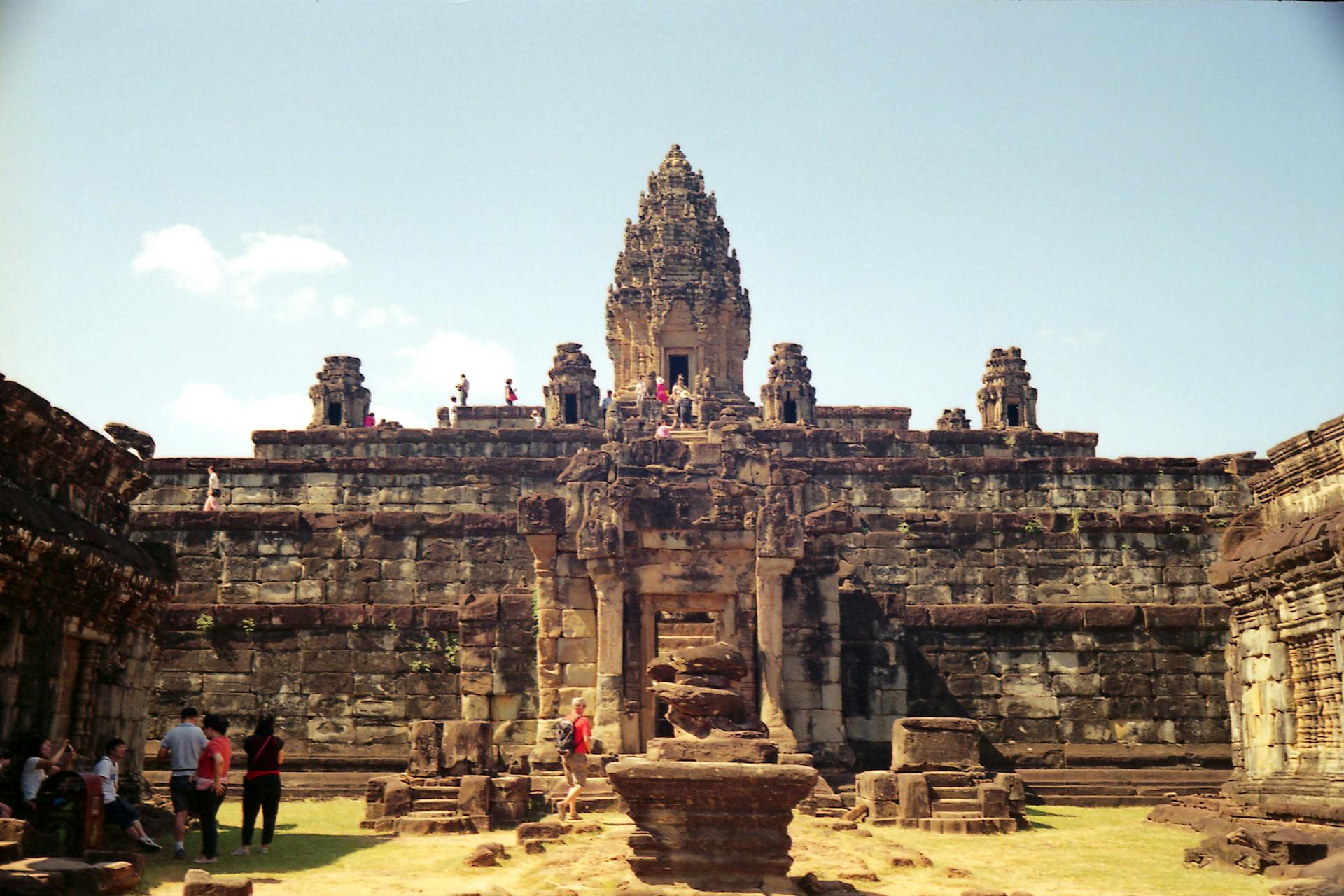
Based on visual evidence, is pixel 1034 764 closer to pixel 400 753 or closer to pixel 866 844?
pixel 866 844

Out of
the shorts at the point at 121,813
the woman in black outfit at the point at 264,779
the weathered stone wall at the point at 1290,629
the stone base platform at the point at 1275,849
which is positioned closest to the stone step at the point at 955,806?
the stone base platform at the point at 1275,849

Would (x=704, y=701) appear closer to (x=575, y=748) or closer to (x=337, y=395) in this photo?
(x=575, y=748)

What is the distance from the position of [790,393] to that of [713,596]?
57.7ft

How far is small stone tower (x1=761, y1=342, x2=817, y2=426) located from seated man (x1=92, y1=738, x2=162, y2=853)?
25.7 metres

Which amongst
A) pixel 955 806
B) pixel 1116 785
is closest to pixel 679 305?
pixel 1116 785

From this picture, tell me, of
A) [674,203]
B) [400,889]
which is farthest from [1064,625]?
[674,203]

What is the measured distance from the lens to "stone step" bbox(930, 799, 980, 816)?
18406mm

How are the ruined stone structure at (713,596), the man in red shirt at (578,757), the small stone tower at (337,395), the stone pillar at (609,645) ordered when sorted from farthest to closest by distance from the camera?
the small stone tower at (337,395), the ruined stone structure at (713,596), the stone pillar at (609,645), the man in red shirt at (578,757)

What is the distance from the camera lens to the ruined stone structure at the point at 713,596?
823 inches

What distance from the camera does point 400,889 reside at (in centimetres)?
1244

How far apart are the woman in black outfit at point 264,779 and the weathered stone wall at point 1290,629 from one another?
11.7m

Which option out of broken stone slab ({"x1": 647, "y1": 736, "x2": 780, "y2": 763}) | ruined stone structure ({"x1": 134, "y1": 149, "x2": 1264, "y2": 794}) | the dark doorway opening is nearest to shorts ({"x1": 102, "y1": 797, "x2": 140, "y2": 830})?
broken stone slab ({"x1": 647, "y1": 736, "x2": 780, "y2": 763})

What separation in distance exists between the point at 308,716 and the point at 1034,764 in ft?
40.2

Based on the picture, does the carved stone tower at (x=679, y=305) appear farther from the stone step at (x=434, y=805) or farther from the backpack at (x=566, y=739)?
the stone step at (x=434, y=805)
